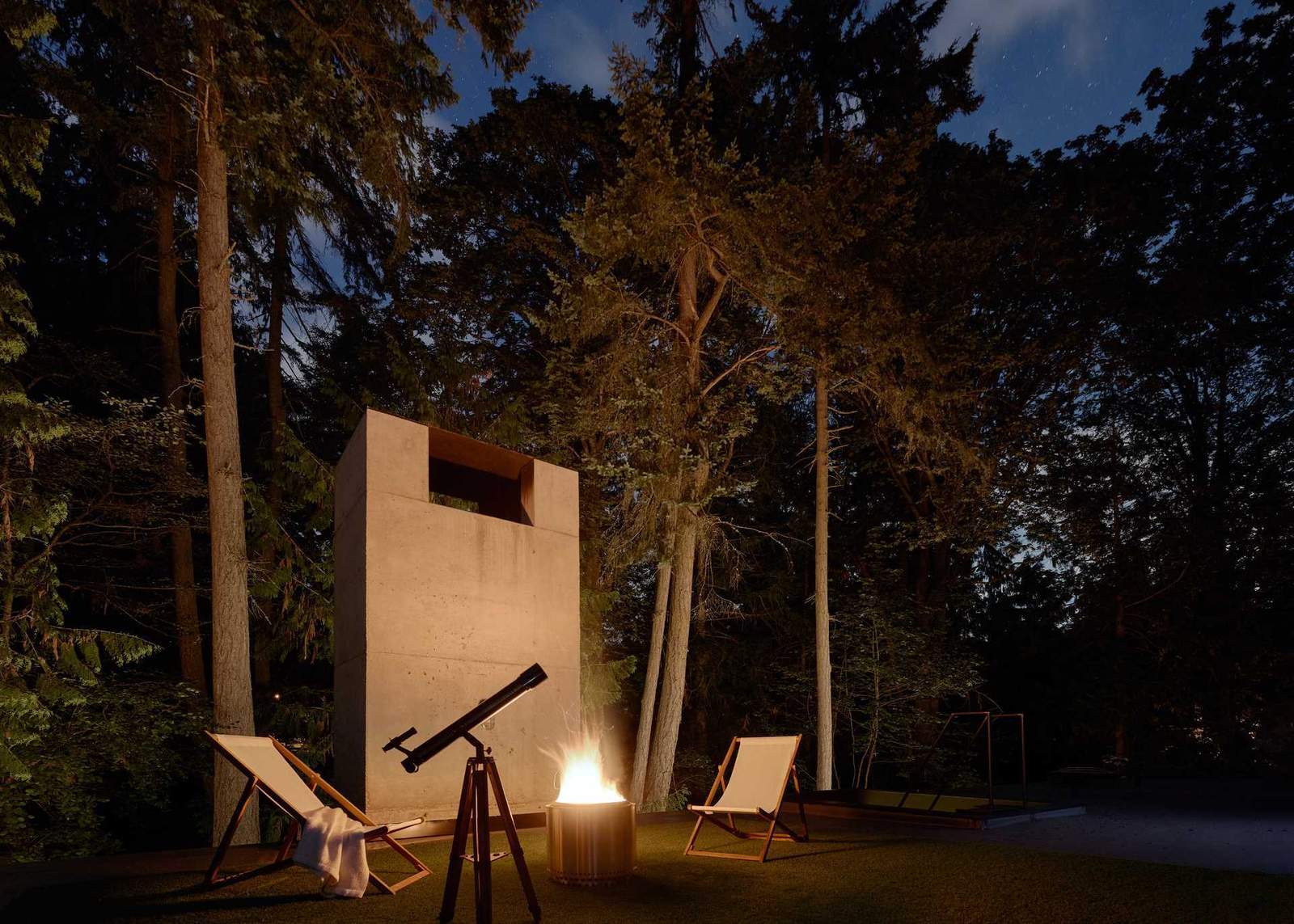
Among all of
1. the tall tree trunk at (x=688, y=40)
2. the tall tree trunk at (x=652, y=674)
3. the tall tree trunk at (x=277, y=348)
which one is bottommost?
the tall tree trunk at (x=652, y=674)

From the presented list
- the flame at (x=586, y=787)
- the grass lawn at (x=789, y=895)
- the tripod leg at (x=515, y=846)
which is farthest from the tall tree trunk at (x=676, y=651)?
the tripod leg at (x=515, y=846)

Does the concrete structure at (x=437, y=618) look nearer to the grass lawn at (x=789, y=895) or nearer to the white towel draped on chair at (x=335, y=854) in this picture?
the grass lawn at (x=789, y=895)

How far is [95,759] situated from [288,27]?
792 cm

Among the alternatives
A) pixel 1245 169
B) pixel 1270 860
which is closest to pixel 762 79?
pixel 1245 169

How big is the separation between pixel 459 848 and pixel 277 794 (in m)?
1.09

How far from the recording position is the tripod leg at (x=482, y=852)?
3.43 m

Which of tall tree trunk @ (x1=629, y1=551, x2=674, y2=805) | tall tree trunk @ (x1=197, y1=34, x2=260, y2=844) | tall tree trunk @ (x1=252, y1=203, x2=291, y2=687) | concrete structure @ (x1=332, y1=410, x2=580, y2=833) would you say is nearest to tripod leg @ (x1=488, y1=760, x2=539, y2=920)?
concrete structure @ (x1=332, y1=410, x2=580, y2=833)

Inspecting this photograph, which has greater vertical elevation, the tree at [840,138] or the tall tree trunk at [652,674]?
the tree at [840,138]

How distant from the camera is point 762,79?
12547 millimetres

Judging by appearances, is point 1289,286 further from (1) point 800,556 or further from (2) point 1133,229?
(1) point 800,556

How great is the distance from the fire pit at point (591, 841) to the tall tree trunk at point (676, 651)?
6817 millimetres

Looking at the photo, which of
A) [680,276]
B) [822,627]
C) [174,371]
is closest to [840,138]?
[680,276]

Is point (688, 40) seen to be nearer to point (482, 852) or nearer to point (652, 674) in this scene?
point (652, 674)

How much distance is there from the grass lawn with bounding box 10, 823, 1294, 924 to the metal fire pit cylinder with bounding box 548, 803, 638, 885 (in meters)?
0.08
